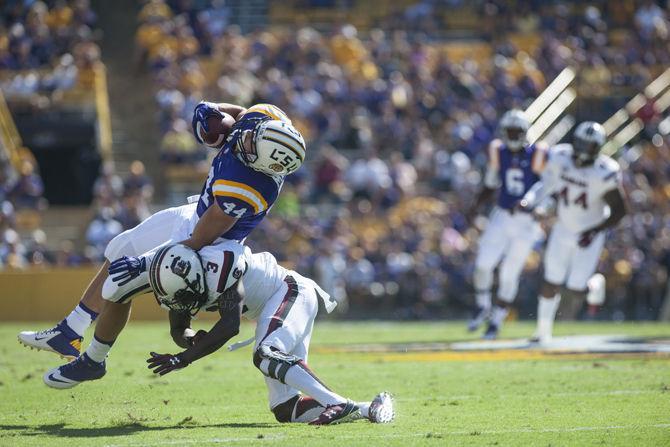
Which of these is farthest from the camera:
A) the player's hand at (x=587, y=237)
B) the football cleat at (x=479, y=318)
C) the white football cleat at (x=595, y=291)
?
the football cleat at (x=479, y=318)

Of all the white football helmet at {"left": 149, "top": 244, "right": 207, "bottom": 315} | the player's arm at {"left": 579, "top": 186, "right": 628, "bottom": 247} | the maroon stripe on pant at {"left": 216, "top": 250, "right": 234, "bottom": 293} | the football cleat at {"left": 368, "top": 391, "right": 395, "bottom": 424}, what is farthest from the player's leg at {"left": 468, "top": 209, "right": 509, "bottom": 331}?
the white football helmet at {"left": 149, "top": 244, "right": 207, "bottom": 315}

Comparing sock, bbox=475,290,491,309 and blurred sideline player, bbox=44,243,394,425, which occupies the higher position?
blurred sideline player, bbox=44,243,394,425

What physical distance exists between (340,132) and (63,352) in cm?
1405

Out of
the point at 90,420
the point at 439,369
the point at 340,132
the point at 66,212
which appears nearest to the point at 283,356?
the point at 90,420

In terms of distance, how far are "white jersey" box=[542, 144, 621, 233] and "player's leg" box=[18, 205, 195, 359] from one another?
5.96 meters

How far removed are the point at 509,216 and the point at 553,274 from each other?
1.22 meters

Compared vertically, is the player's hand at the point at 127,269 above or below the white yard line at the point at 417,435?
above

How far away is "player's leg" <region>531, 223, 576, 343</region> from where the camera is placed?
11.7 meters

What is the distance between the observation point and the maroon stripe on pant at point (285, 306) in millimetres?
6355

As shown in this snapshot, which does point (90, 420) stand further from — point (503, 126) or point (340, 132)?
point (340, 132)

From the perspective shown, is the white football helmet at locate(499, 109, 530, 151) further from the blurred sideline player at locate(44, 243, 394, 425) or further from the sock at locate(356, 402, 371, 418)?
the sock at locate(356, 402, 371, 418)

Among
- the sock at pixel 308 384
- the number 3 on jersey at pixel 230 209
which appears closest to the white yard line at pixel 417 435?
the sock at pixel 308 384

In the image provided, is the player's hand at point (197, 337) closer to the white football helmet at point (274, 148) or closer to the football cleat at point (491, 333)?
the white football helmet at point (274, 148)

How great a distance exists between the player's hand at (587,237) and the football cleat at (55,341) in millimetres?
6381
